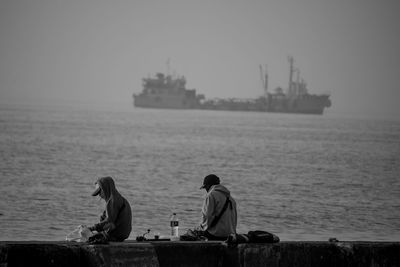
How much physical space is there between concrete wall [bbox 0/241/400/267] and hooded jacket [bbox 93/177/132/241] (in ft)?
1.79

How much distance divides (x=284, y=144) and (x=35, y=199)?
138 ft

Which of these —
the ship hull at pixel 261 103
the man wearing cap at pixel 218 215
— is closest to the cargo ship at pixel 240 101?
the ship hull at pixel 261 103

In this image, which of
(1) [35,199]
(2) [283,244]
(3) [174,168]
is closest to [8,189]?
(1) [35,199]

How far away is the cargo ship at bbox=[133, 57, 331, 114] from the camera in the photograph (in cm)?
16888

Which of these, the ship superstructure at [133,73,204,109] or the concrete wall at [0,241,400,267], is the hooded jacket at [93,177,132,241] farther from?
the ship superstructure at [133,73,204,109]

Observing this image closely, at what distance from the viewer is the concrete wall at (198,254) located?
736cm

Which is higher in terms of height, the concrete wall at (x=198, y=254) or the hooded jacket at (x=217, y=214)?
the hooded jacket at (x=217, y=214)

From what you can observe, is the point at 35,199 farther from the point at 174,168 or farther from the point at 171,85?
the point at 171,85

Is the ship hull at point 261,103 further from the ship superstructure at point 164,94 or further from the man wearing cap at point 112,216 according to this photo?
the man wearing cap at point 112,216

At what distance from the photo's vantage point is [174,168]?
116 feet

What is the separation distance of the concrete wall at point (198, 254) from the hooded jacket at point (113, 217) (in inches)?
21.5

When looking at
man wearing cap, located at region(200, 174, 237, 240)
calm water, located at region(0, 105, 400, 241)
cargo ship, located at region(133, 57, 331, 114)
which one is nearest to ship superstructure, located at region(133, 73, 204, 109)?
cargo ship, located at region(133, 57, 331, 114)

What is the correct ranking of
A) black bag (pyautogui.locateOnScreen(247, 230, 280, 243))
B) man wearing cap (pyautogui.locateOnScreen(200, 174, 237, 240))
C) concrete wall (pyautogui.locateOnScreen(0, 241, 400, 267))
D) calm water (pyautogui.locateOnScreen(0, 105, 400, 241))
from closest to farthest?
concrete wall (pyautogui.locateOnScreen(0, 241, 400, 267)), black bag (pyautogui.locateOnScreen(247, 230, 280, 243)), man wearing cap (pyautogui.locateOnScreen(200, 174, 237, 240)), calm water (pyautogui.locateOnScreen(0, 105, 400, 241))

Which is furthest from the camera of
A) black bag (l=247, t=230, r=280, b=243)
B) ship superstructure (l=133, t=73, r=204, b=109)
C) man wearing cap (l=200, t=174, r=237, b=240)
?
ship superstructure (l=133, t=73, r=204, b=109)
